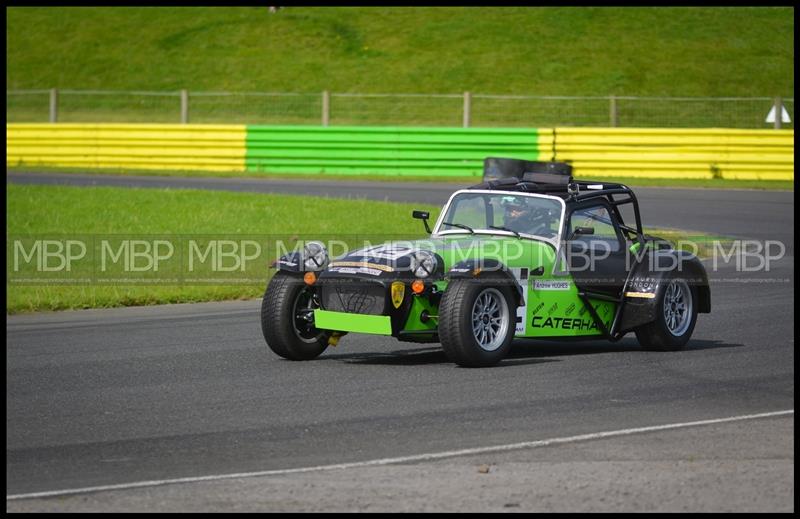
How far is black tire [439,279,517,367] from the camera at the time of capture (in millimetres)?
9812

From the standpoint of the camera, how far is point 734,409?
28.3 feet

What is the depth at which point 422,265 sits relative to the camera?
33.3ft

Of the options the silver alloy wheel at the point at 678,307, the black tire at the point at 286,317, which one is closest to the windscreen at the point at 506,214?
the silver alloy wheel at the point at 678,307

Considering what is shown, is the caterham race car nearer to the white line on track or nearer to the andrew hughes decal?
the andrew hughes decal

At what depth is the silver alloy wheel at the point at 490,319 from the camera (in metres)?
10.1

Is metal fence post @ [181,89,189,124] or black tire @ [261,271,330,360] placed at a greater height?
metal fence post @ [181,89,189,124]

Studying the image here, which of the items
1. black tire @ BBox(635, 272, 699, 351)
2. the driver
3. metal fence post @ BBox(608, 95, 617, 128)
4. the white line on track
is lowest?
the white line on track

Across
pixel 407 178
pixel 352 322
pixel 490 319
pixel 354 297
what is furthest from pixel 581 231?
pixel 407 178

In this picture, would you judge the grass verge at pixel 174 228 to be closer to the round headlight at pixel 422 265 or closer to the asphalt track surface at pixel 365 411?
the asphalt track surface at pixel 365 411

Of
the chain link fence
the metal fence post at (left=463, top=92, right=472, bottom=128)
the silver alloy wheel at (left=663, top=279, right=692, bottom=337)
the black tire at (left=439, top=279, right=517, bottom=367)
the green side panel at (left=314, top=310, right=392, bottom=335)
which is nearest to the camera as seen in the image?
the black tire at (left=439, top=279, right=517, bottom=367)

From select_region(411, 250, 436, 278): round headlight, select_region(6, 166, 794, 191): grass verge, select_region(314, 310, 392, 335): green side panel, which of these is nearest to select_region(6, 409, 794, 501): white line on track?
select_region(314, 310, 392, 335): green side panel

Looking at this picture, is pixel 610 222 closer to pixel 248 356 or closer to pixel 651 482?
pixel 248 356

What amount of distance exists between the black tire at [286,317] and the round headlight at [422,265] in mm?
936

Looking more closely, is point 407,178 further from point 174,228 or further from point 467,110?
point 174,228
